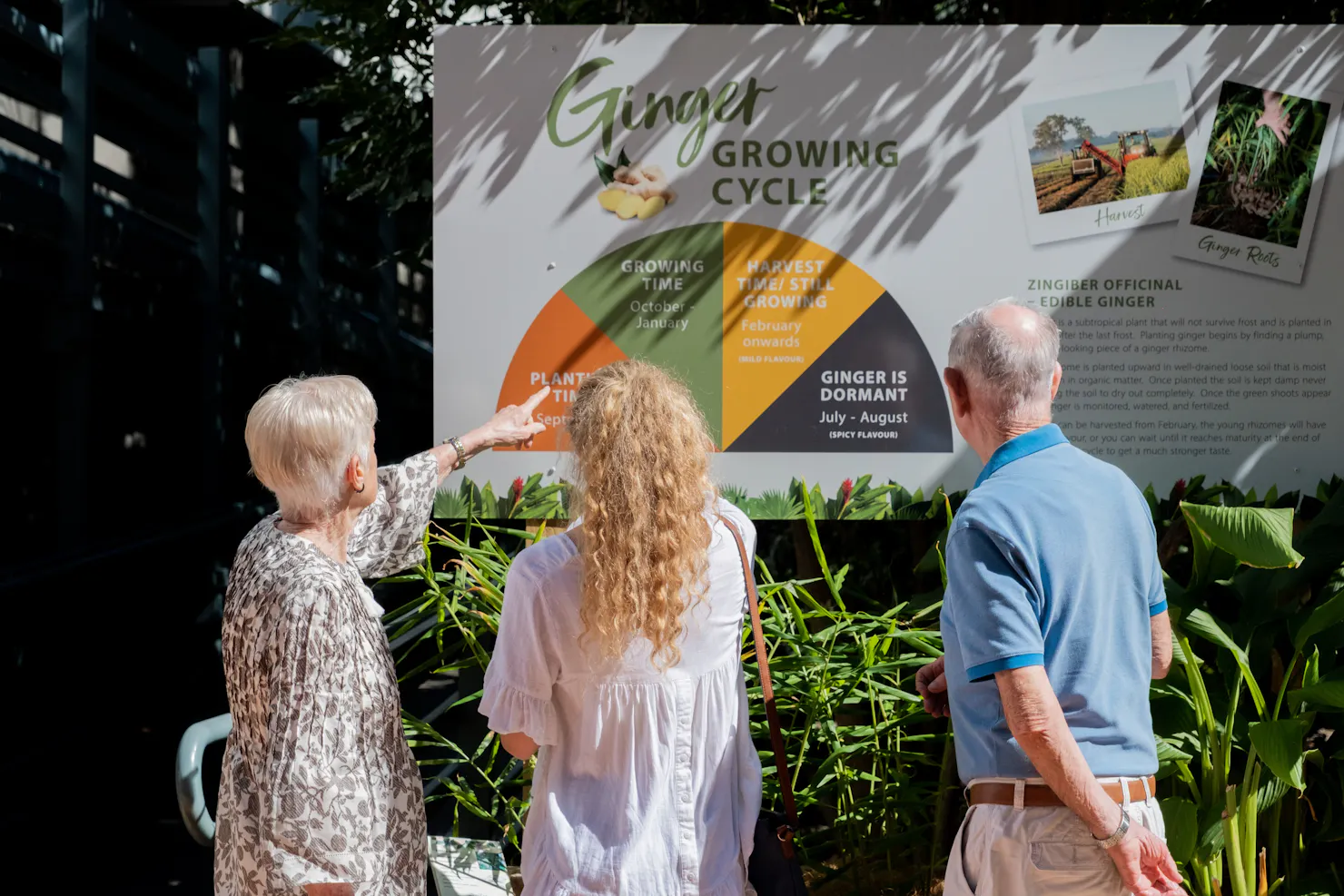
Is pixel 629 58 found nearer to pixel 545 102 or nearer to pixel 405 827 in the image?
pixel 545 102

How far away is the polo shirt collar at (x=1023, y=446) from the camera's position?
1725mm

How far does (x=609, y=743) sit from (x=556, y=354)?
152 cm

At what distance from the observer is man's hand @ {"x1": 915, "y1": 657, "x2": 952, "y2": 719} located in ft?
6.56

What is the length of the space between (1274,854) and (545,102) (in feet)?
8.51

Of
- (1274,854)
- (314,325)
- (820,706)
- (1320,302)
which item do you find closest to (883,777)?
(820,706)

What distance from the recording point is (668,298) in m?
3.04

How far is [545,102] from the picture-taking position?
119 inches

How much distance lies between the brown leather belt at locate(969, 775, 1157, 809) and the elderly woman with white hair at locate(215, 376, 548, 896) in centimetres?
91

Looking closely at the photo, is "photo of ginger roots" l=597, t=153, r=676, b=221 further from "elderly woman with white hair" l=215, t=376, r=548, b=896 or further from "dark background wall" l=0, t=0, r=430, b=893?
"dark background wall" l=0, t=0, r=430, b=893

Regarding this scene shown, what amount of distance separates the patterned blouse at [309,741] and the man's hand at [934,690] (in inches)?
35.3

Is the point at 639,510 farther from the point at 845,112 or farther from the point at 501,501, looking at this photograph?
the point at 845,112

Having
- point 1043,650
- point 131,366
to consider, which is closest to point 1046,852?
point 1043,650

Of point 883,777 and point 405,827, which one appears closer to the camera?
point 405,827

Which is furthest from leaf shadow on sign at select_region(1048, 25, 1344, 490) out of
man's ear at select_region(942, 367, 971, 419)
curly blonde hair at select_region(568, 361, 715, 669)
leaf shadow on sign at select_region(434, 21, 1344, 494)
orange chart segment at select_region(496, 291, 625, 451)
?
curly blonde hair at select_region(568, 361, 715, 669)
